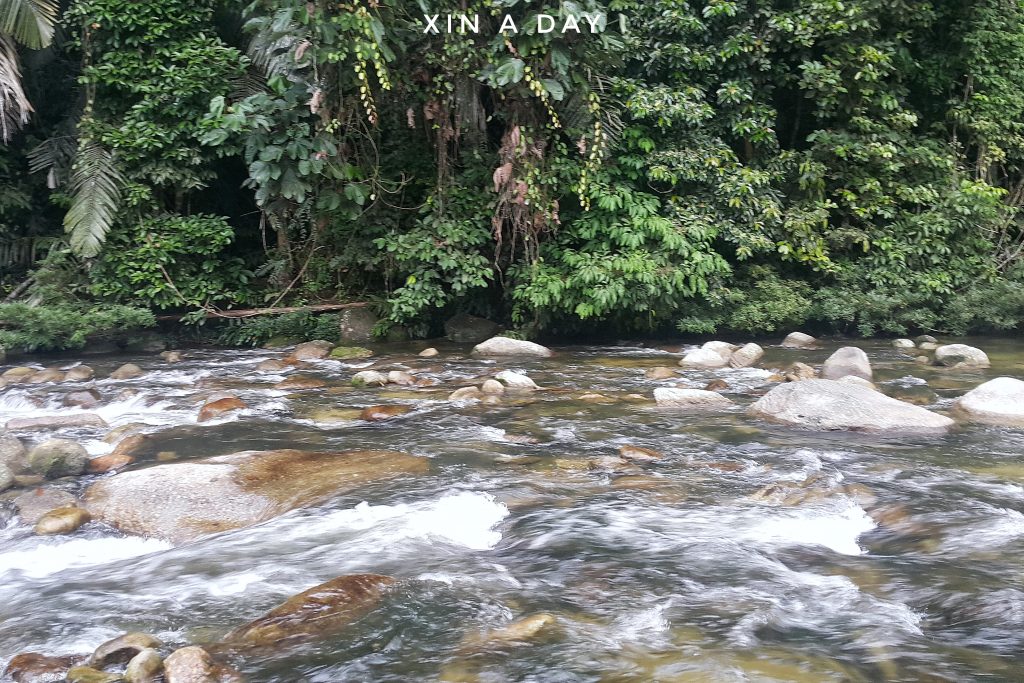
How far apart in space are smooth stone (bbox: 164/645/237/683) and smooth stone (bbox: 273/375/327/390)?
4886 millimetres

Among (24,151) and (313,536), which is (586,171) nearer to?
(313,536)

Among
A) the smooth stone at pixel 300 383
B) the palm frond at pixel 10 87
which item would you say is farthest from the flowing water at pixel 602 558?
the palm frond at pixel 10 87

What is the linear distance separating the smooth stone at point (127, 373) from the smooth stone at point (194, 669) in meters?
6.09

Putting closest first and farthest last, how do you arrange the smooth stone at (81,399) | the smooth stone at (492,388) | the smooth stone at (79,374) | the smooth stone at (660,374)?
the smooth stone at (81,399), the smooth stone at (492,388), the smooth stone at (660,374), the smooth stone at (79,374)

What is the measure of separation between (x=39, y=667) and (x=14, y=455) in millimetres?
2613

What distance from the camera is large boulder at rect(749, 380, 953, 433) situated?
5.56 meters

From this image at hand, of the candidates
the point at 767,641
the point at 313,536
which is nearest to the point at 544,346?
the point at 313,536

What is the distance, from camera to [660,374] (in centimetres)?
767

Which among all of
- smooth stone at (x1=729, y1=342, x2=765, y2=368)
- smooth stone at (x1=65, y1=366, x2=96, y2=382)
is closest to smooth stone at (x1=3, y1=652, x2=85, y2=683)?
smooth stone at (x1=65, y1=366, x2=96, y2=382)

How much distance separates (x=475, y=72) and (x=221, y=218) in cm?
377

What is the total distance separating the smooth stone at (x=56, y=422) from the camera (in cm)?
591

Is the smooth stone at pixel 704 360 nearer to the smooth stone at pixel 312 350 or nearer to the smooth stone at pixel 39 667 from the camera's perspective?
the smooth stone at pixel 312 350

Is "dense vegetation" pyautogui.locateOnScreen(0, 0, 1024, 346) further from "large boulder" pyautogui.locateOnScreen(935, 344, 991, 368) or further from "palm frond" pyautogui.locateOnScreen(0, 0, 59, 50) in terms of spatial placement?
"large boulder" pyautogui.locateOnScreen(935, 344, 991, 368)

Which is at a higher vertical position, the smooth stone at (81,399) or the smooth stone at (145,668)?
the smooth stone at (145,668)
